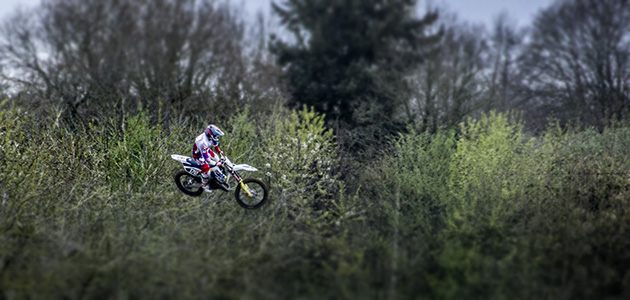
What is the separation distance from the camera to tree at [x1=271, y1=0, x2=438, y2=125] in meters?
18.6

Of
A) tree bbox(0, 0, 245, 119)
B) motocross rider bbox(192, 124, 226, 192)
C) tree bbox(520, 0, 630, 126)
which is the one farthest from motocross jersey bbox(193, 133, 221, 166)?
tree bbox(520, 0, 630, 126)

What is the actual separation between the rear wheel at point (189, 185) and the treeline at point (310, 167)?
Answer: 424 millimetres

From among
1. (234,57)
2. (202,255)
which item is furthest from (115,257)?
(234,57)

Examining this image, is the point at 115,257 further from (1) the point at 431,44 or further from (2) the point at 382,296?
(1) the point at 431,44

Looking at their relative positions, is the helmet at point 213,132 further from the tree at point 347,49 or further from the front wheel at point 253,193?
the tree at point 347,49

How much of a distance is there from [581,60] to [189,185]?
20204 millimetres

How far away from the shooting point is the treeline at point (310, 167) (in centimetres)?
543

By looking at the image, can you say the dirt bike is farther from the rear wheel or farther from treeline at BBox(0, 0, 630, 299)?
treeline at BBox(0, 0, 630, 299)

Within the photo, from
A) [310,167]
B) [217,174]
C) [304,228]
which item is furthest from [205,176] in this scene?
[310,167]

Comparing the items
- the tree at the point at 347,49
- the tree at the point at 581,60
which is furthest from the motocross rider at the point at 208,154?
the tree at the point at 581,60

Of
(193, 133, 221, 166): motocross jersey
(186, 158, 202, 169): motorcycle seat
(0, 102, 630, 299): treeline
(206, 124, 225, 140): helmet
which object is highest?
(206, 124, 225, 140): helmet

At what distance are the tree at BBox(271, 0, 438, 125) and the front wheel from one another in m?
11.0

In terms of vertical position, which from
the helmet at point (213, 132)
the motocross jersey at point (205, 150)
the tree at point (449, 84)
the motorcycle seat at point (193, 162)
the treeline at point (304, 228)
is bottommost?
the treeline at point (304, 228)

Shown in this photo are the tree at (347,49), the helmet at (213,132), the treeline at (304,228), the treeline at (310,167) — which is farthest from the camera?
the tree at (347,49)
